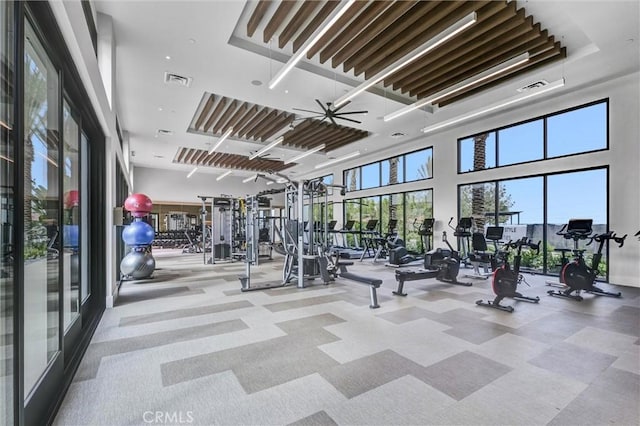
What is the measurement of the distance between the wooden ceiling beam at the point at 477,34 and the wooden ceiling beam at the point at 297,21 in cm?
221

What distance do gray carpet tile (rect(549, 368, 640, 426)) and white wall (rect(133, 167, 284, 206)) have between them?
43.8 ft

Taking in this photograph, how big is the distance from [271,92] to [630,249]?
25.1 feet

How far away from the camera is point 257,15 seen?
13.2ft

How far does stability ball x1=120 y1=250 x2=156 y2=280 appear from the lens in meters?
5.52

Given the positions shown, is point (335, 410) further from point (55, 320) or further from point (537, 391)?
point (55, 320)

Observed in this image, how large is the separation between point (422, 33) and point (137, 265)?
6337mm

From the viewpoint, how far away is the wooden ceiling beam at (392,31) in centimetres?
396

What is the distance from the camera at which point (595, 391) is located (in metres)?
2.18

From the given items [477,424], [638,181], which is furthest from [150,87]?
[638,181]

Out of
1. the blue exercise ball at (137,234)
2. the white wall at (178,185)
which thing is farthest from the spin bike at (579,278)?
the white wall at (178,185)

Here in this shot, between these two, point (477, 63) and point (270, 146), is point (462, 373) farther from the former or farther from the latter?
point (270, 146)

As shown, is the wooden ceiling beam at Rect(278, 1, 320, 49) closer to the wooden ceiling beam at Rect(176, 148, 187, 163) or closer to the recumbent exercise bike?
the recumbent exercise bike

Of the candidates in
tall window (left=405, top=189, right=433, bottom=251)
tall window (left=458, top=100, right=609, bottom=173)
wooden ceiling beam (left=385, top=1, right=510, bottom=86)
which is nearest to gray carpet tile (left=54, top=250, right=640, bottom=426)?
tall window (left=458, top=100, right=609, bottom=173)

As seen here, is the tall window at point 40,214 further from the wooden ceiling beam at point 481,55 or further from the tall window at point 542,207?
the tall window at point 542,207
